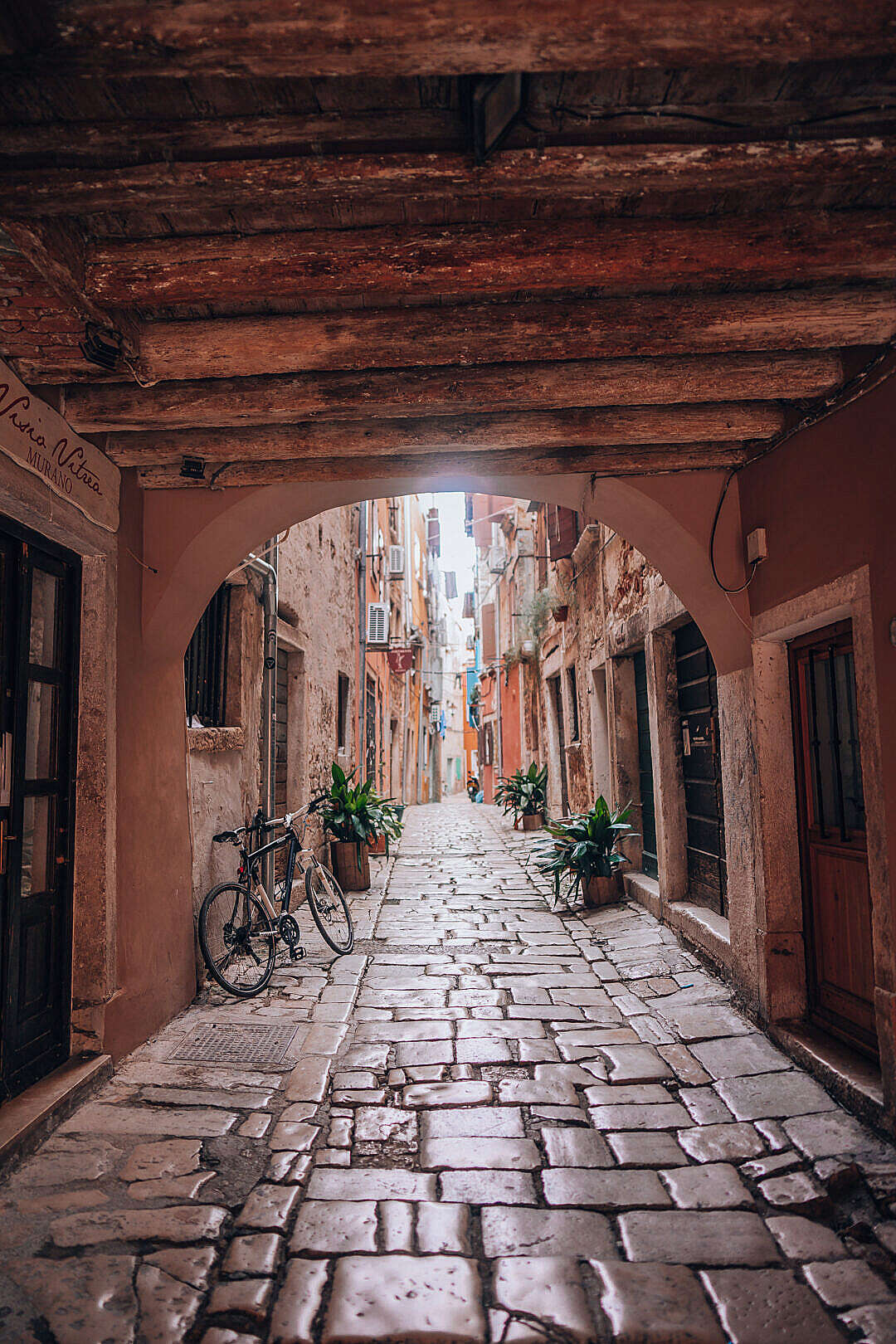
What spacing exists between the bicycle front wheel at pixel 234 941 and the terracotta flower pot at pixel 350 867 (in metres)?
2.45

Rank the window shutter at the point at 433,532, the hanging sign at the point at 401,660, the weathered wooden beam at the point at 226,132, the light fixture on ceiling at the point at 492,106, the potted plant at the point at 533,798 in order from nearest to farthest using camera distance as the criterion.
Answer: the light fixture on ceiling at the point at 492,106 < the weathered wooden beam at the point at 226,132 < the potted plant at the point at 533,798 < the hanging sign at the point at 401,660 < the window shutter at the point at 433,532

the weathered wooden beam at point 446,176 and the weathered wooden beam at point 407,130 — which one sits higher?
the weathered wooden beam at point 407,130

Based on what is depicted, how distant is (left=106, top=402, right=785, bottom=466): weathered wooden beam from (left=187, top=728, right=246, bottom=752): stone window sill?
5.80 feet

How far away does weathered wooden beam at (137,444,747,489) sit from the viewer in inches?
176

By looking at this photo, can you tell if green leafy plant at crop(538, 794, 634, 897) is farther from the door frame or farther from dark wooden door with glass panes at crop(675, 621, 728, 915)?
the door frame

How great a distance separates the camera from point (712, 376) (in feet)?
11.7

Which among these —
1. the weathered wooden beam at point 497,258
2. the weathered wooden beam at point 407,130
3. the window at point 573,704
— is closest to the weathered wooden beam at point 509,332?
the weathered wooden beam at point 497,258

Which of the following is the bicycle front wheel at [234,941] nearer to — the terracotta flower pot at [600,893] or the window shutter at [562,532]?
the terracotta flower pot at [600,893]

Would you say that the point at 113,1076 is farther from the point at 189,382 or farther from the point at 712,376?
the point at 712,376

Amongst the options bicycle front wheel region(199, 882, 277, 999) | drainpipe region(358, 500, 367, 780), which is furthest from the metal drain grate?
drainpipe region(358, 500, 367, 780)

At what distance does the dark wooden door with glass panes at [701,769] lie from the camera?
5.58 m

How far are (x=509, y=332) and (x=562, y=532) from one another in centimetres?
709

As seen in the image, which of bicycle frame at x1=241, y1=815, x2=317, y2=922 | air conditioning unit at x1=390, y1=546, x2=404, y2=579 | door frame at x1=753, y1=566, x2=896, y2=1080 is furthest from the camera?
air conditioning unit at x1=390, y1=546, x2=404, y2=579

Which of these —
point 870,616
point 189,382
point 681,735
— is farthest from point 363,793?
point 870,616
